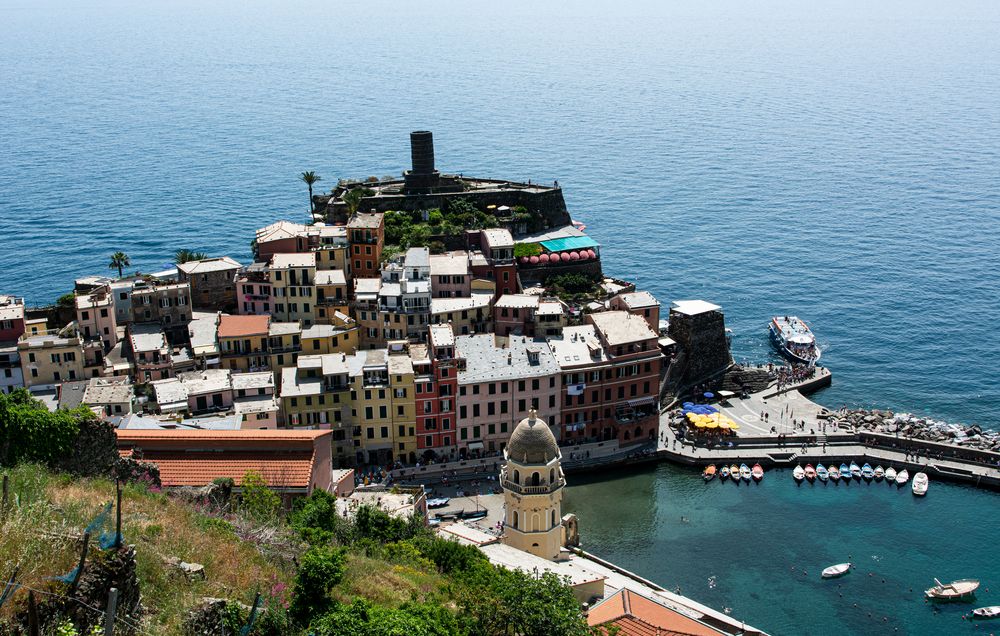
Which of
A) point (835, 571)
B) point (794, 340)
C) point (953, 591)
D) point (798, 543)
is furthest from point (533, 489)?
point (794, 340)

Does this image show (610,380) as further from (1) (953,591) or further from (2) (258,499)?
(2) (258,499)

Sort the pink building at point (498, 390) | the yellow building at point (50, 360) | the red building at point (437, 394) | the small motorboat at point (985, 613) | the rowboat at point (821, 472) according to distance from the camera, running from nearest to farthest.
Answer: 1. the small motorboat at point (985, 613)
2. the yellow building at point (50, 360)
3. the red building at point (437, 394)
4. the pink building at point (498, 390)
5. the rowboat at point (821, 472)

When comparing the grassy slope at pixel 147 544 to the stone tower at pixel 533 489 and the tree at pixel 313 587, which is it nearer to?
the tree at pixel 313 587

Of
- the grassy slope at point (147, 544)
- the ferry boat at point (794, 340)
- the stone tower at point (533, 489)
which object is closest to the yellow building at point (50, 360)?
the stone tower at point (533, 489)

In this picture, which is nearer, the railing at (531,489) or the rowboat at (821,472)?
the railing at (531,489)

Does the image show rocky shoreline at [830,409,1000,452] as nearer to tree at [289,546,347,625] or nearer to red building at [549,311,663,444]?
red building at [549,311,663,444]

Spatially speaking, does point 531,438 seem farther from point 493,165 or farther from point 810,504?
point 493,165
